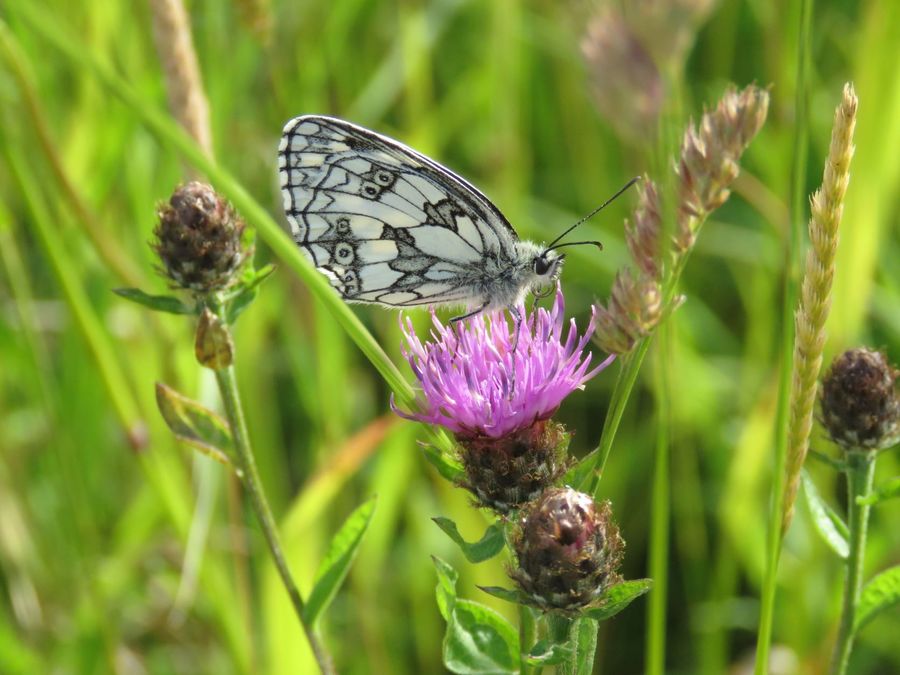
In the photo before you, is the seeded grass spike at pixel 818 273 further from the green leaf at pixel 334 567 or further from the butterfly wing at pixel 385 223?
the butterfly wing at pixel 385 223

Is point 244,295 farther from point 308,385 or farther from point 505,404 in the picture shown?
point 308,385

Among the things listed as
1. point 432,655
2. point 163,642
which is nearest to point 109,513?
point 163,642

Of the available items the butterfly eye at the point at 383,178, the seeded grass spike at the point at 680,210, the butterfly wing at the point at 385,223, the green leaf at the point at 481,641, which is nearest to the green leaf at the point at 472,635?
the green leaf at the point at 481,641

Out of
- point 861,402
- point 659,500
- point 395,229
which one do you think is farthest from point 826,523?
point 395,229

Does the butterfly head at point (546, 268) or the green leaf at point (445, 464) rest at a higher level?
the butterfly head at point (546, 268)

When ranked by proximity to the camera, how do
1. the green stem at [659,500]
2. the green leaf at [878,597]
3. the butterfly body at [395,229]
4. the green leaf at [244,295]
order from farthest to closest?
the butterfly body at [395,229] < the green leaf at [244,295] < the green leaf at [878,597] < the green stem at [659,500]

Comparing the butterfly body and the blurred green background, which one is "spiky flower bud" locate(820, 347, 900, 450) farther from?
the butterfly body

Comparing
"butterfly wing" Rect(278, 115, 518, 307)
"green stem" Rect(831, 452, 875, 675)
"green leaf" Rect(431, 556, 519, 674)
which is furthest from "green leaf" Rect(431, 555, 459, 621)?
"butterfly wing" Rect(278, 115, 518, 307)

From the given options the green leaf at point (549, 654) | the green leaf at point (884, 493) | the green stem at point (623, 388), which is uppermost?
the green stem at point (623, 388)

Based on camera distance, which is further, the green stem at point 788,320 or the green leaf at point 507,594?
the green leaf at point 507,594
